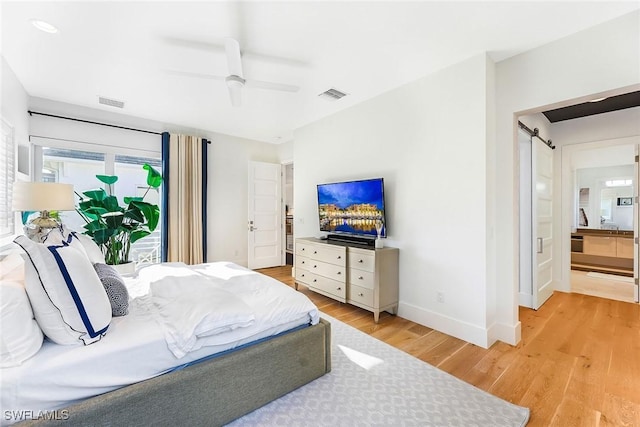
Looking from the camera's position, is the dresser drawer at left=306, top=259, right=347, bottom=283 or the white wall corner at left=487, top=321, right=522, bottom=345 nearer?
the white wall corner at left=487, top=321, right=522, bottom=345

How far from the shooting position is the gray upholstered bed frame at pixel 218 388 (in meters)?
1.23

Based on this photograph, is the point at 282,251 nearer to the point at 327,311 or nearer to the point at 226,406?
the point at 327,311

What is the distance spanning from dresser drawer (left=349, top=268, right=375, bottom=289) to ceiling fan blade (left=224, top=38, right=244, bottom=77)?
2.37 meters

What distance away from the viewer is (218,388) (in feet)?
4.97

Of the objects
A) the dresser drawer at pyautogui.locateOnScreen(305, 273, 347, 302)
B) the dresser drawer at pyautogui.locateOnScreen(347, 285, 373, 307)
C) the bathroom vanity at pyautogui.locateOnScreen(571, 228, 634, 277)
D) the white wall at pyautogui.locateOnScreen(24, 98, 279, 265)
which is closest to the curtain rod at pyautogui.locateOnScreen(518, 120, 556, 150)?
the dresser drawer at pyautogui.locateOnScreen(347, 285, 373, 307)

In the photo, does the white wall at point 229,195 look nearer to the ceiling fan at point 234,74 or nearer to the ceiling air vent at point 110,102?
the ceiling air vent at point 110,102

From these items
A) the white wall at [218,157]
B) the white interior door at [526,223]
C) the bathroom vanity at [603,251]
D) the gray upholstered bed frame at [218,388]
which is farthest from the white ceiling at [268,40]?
the bathroom vanity at [603,251]

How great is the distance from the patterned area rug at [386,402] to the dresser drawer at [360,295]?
87cm

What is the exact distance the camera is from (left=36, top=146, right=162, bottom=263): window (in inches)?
150

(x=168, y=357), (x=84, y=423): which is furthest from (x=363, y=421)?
(x=84, y=423)

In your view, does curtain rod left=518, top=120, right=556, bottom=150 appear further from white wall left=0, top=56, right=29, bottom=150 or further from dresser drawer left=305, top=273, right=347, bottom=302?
white wall left=0, top=56, right=29, bottom=150

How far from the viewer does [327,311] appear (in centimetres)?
342

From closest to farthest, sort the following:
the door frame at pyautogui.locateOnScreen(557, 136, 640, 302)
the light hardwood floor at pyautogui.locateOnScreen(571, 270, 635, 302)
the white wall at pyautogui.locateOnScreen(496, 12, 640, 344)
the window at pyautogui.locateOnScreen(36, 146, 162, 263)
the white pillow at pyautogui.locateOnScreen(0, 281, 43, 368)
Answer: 1. the white pillow at pyautogui.locateOnScreen(0, 281, 43, 368)
2. the white wall at pyautogui.locateOnScreen(496, 12, 640, 344)
3. the window at pyautogui.locateOnScreen(36, 146, 162, 263)
4. the light hardwood floor at pyautogui.locateOnScreen(571, 270, 635, 302)
5. the door frame at pyautogui.locateOnScreen(557, 136, 640, 302)

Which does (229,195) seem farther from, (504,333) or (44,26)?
(504,333)
